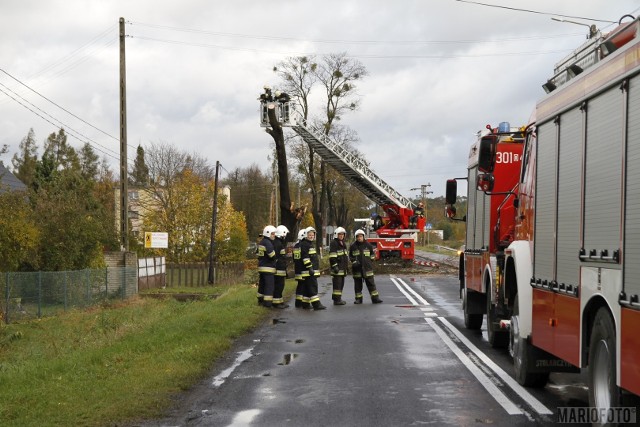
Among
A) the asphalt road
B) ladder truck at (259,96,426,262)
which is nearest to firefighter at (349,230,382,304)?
the asphalt road

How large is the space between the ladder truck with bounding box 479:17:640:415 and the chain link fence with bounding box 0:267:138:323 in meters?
21.2

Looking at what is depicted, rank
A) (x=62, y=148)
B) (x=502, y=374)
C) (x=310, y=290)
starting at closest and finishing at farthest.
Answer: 1. (x=502, y=374)
2. (x=310, y=290)
3. (x=62, y=148)

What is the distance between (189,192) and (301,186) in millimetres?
9491

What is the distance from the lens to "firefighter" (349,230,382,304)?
20.3 metres

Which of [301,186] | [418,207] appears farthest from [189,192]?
[418,207]

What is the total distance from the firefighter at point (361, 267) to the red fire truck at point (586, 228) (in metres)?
10.9

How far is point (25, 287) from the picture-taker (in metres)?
27.5

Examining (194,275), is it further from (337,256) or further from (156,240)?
(337,256)

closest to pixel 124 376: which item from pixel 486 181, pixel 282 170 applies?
pixel 486 181

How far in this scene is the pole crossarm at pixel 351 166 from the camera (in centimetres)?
3906

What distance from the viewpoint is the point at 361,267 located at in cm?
2039

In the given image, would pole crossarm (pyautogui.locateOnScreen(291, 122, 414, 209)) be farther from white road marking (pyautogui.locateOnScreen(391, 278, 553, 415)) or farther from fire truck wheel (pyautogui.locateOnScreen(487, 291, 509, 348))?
fire truck wheel (pyautogui.locateOnScreen(487, 291, 509, 348))

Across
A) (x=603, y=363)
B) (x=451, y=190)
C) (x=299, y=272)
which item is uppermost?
(x=451, y=190)

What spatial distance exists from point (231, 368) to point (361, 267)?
10067 millimetres
